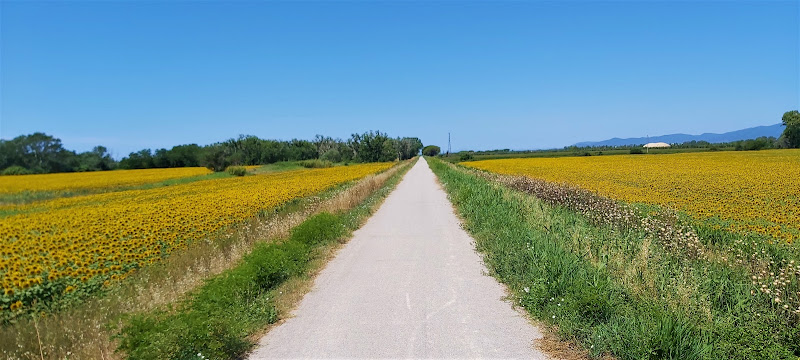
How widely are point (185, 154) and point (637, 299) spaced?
84.8 m

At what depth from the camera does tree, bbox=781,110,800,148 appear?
7525 cm

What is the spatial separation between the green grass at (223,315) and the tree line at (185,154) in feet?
95.2

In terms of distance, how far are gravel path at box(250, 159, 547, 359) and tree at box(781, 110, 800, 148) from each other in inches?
3849

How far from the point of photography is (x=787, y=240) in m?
7.09

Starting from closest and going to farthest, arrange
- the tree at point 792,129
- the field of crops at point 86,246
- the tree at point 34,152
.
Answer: the field of crops at point 86,246
the tree at point 34,152
the tree at point 792,129

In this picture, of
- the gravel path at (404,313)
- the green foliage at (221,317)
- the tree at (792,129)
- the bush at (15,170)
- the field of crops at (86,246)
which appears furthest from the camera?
the tree at (792,129)

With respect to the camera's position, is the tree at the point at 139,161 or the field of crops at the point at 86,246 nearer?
the field of crops at the point at 86,246

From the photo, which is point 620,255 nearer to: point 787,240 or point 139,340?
point 787,240

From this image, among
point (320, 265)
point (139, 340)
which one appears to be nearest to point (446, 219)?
point (320, 265)

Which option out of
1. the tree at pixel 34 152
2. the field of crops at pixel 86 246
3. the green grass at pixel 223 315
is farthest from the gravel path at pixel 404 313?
the tree at pixel 34 152

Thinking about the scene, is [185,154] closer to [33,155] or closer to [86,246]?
[33,155]

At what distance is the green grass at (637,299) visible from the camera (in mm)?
3727

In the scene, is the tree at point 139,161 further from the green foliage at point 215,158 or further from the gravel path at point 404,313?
the gravel path at point 404,313

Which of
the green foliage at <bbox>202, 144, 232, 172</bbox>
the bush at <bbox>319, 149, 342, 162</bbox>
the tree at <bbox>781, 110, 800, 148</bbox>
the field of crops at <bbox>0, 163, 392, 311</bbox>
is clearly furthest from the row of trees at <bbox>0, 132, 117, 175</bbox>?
the tree at <bbox>781, 110, 800, 148</bbox>
